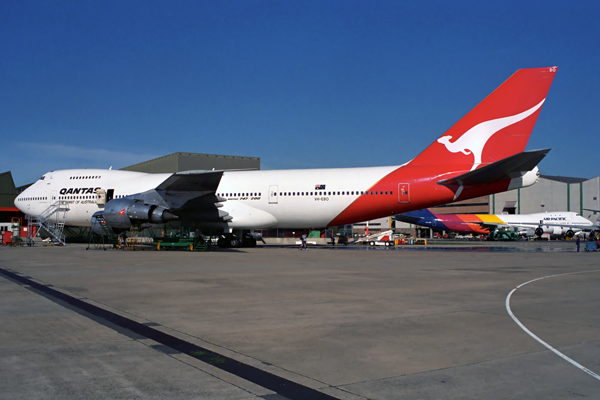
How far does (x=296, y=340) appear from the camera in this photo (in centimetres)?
511

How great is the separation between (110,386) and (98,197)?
2532cm

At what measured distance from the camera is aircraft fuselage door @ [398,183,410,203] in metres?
21.9

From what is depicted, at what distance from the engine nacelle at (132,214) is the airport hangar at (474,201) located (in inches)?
601

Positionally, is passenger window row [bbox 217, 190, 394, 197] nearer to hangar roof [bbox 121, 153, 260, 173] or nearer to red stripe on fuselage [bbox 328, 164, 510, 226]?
red stripe on fuselage [bbox 328, 164, 510, 226]

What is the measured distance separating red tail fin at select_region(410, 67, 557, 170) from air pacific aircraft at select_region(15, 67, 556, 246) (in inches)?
1.6

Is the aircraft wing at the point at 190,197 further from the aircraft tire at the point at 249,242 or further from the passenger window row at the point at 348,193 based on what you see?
the passenger window row at the point at 348,193

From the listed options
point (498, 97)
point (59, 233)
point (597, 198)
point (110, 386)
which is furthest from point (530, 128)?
point (597, 198)

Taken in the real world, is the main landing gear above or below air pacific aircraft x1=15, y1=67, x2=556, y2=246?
below

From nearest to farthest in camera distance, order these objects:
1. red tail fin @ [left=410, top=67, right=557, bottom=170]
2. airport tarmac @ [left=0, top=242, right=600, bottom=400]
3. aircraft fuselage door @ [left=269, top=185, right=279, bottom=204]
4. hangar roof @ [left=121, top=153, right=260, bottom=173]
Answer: airport tarmac @ [left=0, top=242, right=600, bottom=400] < red tail fin @ [left=410, top=67, right=557, bottom=170] < aircraft fuselage door @ [left=269, top=185, right=279, bottom=204] < hangar roof @ [left=121, top=153, right=260, bottom=173]

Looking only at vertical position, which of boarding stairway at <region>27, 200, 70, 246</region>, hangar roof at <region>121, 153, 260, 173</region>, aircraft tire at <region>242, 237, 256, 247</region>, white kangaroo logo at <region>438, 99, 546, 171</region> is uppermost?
hangar roof at <region>121, 153, 260, 173</region>

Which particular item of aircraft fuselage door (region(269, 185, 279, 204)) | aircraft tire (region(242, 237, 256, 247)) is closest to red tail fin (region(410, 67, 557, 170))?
aircraft fuselage door (region(269, 185, 279, 204))

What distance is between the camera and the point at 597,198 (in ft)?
209

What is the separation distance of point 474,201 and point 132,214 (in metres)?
70.3

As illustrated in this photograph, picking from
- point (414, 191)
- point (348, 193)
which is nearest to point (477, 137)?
point (414, 191)
